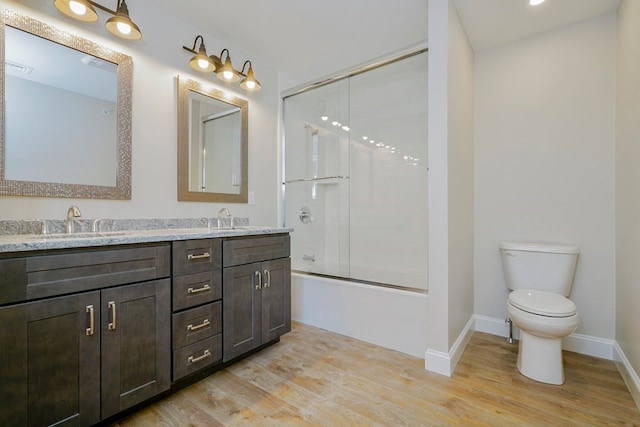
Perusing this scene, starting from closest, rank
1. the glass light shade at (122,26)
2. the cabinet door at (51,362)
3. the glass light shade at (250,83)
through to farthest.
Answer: the cabinet door at (51,362) < the glass light shade at (122,26) < the glass light shade at (250,83)

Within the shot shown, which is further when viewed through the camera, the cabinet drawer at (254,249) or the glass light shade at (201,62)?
the glass light shade at (201,62)

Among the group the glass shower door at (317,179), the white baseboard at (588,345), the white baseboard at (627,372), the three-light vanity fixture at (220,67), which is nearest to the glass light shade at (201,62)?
the three-light vanity fixture at (220,67)

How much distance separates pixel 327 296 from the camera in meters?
2.49

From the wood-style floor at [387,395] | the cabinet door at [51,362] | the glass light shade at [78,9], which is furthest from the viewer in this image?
the glass light shade at [78,9]

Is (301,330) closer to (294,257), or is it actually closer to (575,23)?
(294,257)

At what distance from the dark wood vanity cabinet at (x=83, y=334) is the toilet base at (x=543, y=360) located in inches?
82.0

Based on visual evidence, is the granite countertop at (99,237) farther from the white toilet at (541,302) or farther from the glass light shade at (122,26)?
the white toilet at (541,302)

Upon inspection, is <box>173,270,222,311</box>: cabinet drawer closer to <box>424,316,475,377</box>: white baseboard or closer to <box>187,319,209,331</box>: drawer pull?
<box>187,319,209,331</box>: drawer pull

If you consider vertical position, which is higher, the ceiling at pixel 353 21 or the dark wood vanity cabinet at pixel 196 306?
the ceiling at pixel 353 21

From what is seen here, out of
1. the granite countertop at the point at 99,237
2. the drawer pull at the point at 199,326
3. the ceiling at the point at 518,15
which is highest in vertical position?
the ceiling at the point at 518,15

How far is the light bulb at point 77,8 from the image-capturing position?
59.8 inches

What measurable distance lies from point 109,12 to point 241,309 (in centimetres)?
194

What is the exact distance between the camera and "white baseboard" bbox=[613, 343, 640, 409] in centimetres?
152

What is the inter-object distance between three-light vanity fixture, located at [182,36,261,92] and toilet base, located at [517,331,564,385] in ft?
8.94
